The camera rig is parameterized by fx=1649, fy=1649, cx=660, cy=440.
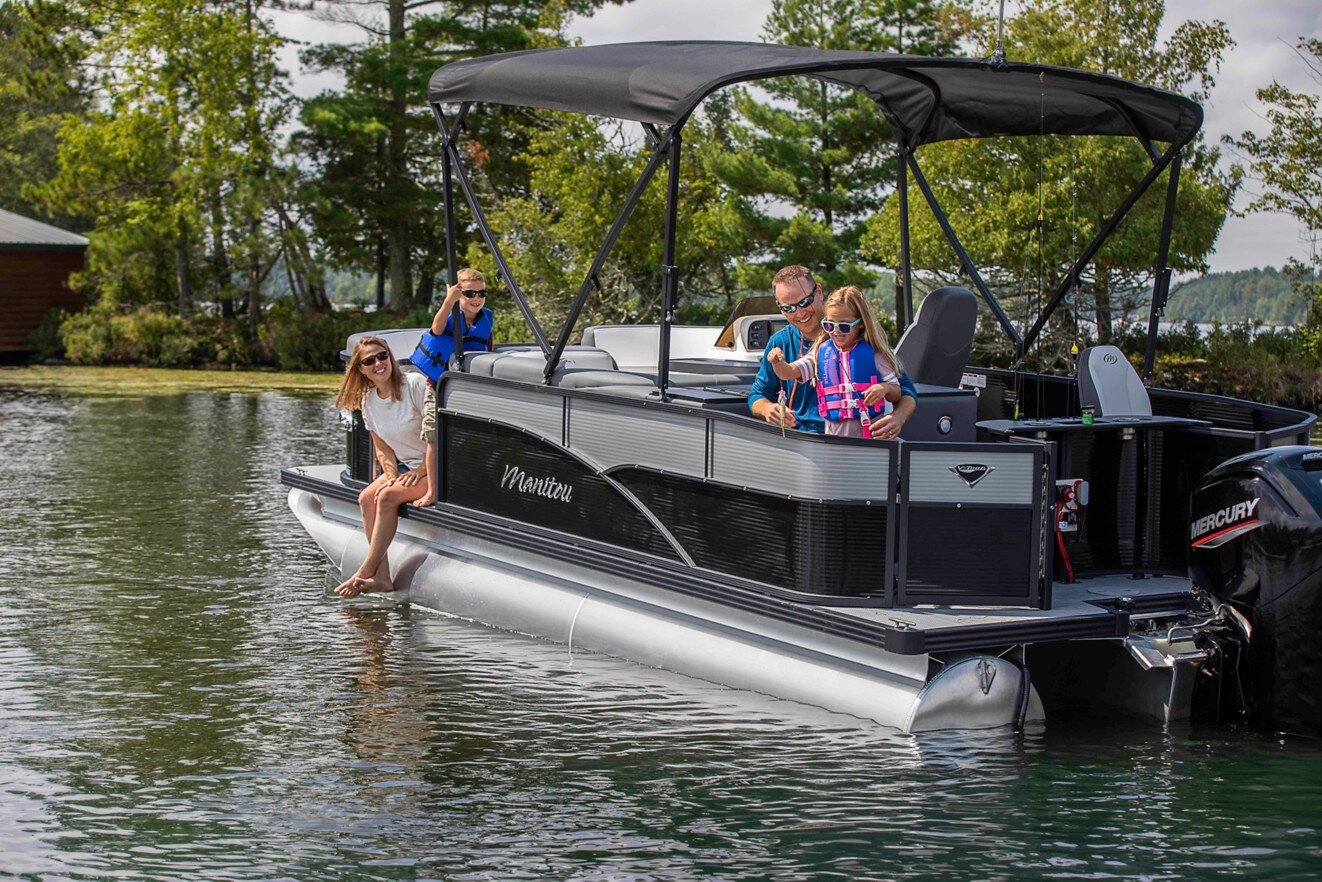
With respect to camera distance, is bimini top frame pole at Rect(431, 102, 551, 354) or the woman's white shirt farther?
the woman's white shirt

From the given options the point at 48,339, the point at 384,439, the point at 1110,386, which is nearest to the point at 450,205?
the point at 384,439

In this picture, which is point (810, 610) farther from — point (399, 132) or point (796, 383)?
point (399, 132)

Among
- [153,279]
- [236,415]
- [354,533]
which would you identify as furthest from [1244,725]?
[153,279]

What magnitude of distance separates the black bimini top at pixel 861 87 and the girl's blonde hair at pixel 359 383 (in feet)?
4.48

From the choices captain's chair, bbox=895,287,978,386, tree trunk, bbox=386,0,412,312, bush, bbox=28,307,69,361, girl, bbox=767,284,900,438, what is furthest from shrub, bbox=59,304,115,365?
girl, bbox=767,284,900,438

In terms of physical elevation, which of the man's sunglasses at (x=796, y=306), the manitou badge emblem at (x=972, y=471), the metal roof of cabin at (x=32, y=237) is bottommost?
the manitou badge emblem at (x=972, y=471)

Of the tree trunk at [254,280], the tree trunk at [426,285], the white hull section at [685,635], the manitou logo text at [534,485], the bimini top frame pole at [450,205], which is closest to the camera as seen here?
the white hull section at [685,635]

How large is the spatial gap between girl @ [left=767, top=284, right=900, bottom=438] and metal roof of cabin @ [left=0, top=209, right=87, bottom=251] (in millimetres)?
29066

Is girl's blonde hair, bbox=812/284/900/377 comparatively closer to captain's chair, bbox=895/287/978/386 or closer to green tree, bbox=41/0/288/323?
captain's chair, bbox=895/287/978/386

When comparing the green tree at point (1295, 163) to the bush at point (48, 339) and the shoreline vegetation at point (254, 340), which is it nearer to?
the shoreline vegetation at point (254, 340)

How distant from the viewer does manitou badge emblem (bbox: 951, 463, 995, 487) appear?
6.21m

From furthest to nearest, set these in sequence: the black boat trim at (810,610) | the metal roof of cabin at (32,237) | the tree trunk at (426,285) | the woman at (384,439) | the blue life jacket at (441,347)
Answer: the tree trunk at (426,285)
the metal roof of cabin at (32,237)
the blue life jacket at (441,347)
the woman at (384,439)
the black boat trim at (810,610)

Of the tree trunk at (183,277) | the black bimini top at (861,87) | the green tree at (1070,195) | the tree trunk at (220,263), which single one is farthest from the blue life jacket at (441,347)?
the tree trunk at (183,277)

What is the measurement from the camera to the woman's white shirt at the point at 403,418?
345 inches
